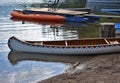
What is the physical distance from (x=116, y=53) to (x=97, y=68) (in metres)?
3.57

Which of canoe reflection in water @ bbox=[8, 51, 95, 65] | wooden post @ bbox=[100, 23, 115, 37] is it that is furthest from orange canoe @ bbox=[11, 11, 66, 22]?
canoe reflection in water @ bbox=[8, 51, 95, 65]

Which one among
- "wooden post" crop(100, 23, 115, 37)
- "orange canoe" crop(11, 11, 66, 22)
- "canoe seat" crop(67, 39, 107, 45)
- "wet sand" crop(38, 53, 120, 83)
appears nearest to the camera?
"wet sand" crop(38, 53, 120, 83)

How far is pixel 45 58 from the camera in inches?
663

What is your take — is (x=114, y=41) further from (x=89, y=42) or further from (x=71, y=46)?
(x=71, y=46)

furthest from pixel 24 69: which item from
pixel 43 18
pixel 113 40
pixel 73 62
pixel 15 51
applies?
pixel 43 18

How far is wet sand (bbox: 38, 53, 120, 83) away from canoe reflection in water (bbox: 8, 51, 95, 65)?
84.9 inches

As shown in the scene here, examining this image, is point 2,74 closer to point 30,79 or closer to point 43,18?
point 30,79

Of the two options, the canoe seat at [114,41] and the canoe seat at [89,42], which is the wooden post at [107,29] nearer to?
the canoe seat at [114,41]

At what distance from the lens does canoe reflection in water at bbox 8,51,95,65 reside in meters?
16.2

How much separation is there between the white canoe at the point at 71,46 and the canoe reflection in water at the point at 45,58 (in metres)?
0.20

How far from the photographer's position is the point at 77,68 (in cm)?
1352

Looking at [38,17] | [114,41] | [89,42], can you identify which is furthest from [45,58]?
[38,17]

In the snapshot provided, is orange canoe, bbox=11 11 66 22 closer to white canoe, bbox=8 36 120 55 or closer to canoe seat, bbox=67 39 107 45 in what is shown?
white canoe, bbox=8 36 120 55

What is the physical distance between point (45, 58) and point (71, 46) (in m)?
1.41
